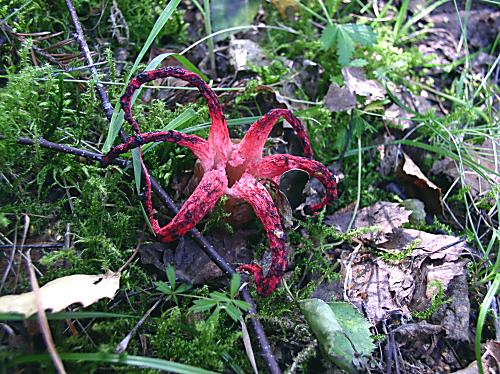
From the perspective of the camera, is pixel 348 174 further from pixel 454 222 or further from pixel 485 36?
pixel 485 36

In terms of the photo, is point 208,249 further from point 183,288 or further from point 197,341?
point 197,341

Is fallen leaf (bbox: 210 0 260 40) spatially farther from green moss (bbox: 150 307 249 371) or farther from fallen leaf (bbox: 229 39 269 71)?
green moss (bbox: 150 307 249 371)

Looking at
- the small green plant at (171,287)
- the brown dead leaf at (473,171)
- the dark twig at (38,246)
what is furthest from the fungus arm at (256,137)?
the brown dead leaf at (473,171)

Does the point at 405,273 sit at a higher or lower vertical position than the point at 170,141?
lower

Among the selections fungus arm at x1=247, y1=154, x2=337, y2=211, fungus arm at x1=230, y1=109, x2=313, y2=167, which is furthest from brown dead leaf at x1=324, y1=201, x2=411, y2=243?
fungus arm at x1=230, y1=109, x2=313, y2=167

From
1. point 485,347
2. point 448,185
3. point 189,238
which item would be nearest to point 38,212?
point 189,238

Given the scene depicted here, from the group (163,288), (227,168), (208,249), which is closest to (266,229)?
(208,249)
